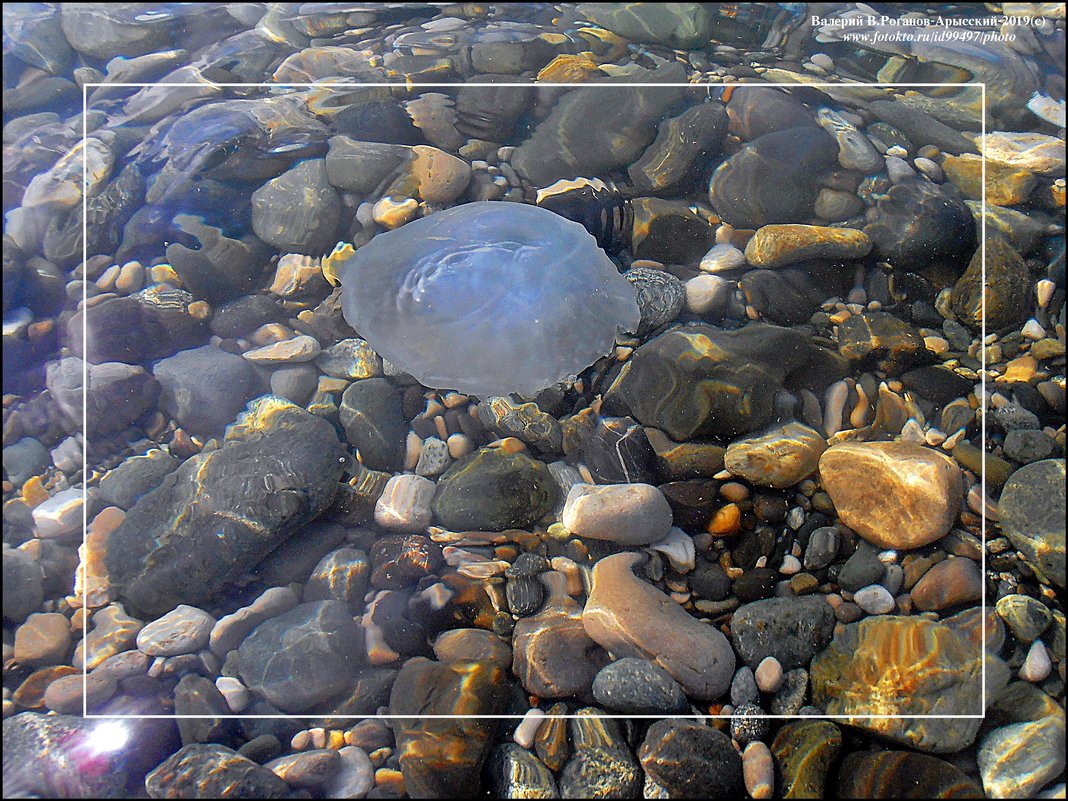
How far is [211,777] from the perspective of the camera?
2256mm

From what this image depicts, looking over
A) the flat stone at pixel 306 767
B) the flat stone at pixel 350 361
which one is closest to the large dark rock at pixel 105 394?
the flat stone at pixel 350 361

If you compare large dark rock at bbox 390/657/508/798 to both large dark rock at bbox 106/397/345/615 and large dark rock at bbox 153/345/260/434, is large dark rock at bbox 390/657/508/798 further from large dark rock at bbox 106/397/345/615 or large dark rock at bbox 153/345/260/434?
large dark rock at bbox 153/345/260/434

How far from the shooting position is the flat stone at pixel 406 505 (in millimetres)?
2609

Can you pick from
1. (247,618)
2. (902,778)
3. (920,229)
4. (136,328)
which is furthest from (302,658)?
(920,229)

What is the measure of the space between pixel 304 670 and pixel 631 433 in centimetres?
150

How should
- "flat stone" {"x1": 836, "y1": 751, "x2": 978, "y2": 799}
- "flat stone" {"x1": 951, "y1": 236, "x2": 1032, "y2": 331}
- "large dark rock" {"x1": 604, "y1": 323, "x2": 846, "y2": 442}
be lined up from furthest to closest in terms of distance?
1. "flat stone" {"x1": 951, "y1": 236, "x2": 1032, "y2": 331}
2. "large dark rock" {"x1": 604, "y1": 323, "x2": 846, "y2": 442}
3. "flat stone" {"x1": 836, "y1": 751, "x2": 978, "y2": 799}

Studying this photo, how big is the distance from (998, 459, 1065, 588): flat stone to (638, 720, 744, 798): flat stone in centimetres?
135

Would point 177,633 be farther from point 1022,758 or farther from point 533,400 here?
point 1022,758

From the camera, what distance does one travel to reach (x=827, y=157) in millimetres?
3225

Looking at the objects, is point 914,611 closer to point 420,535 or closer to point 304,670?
point 420,535

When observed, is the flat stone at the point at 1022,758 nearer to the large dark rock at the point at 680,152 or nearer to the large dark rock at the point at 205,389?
the large dark rock at the point at 680,152

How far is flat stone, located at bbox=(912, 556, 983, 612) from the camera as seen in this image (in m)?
2.46

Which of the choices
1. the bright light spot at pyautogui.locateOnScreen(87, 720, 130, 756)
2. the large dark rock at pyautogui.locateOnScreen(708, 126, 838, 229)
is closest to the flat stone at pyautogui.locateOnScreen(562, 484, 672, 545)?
the large dark rock at pyautogui.locateOnScreen(708, 126, 838, 229)

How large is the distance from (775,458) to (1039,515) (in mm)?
991
